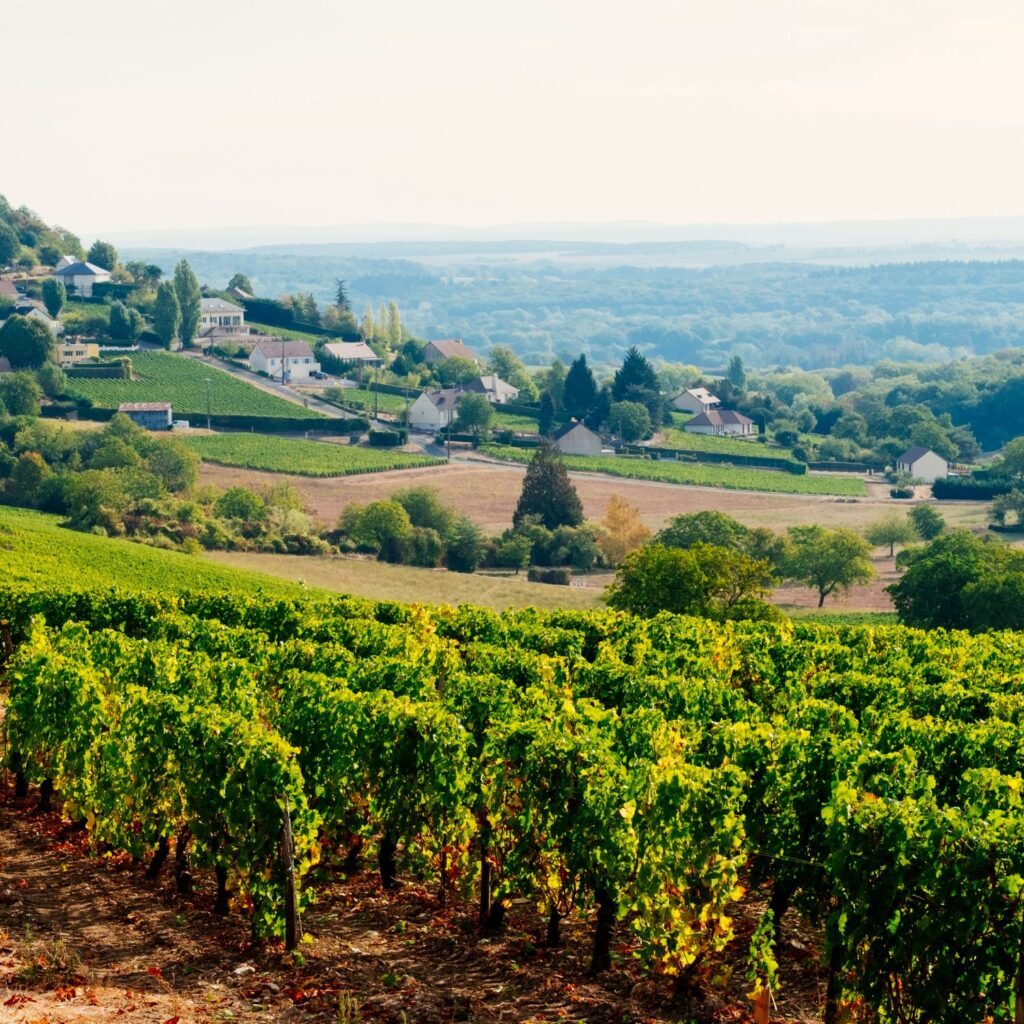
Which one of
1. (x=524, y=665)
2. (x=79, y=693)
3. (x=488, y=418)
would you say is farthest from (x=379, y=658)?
(x=488, y=418)

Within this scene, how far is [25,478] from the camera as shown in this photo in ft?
299

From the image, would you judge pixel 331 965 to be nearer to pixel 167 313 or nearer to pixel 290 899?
pixel 290 899

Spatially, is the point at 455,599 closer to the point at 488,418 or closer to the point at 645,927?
the point at 645,927

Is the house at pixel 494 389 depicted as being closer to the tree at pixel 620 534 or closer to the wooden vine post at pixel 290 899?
the tree at pixel 620 534

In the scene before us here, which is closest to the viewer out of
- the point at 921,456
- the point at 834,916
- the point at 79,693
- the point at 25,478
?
the point at 834,916

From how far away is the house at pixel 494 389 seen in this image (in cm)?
15188

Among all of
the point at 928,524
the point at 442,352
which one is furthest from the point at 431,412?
the point at 928,524

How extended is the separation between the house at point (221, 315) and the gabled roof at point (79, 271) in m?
12.5

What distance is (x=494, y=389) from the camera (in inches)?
6088

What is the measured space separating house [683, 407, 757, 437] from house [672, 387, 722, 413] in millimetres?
7289

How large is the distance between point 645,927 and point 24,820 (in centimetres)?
1098

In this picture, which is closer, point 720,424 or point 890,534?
point 890,534

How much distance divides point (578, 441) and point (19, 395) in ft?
160

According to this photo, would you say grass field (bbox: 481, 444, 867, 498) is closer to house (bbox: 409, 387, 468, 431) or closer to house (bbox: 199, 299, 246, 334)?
house (bbox: 409, 387, 468, 431)
